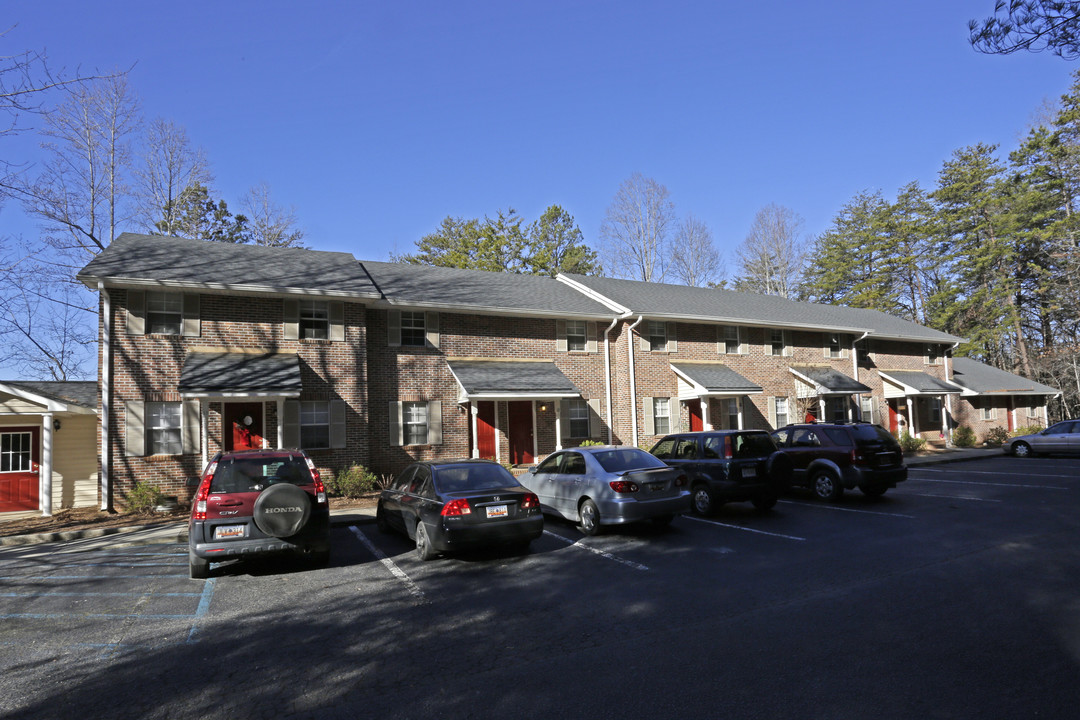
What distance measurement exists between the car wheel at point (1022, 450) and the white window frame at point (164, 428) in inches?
1128

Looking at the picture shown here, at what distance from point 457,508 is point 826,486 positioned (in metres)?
8.65

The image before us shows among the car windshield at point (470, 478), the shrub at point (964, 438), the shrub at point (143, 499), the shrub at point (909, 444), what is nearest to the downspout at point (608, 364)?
the car windshield at point (470, 478)

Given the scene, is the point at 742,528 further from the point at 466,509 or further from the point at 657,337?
the point at 657,337

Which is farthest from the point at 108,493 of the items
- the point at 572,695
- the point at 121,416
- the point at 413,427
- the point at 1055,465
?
the point at 1055,465

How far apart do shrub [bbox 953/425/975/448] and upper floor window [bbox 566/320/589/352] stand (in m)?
19.9

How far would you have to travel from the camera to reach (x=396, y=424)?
688 inches

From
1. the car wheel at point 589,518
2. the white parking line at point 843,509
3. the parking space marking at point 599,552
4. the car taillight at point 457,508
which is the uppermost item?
the car taillight at point 457,508

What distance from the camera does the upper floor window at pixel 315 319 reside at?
16.4m

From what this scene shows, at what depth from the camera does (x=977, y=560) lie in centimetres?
749

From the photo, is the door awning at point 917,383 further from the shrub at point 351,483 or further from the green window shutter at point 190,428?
the green window shutter at point 190,428

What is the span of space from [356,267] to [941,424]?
28.4 m

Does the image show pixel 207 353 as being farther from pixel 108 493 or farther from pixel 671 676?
pixel 671 676

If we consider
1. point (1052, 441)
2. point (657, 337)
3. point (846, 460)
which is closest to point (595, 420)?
point (657, 337)

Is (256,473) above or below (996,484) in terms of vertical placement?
above
